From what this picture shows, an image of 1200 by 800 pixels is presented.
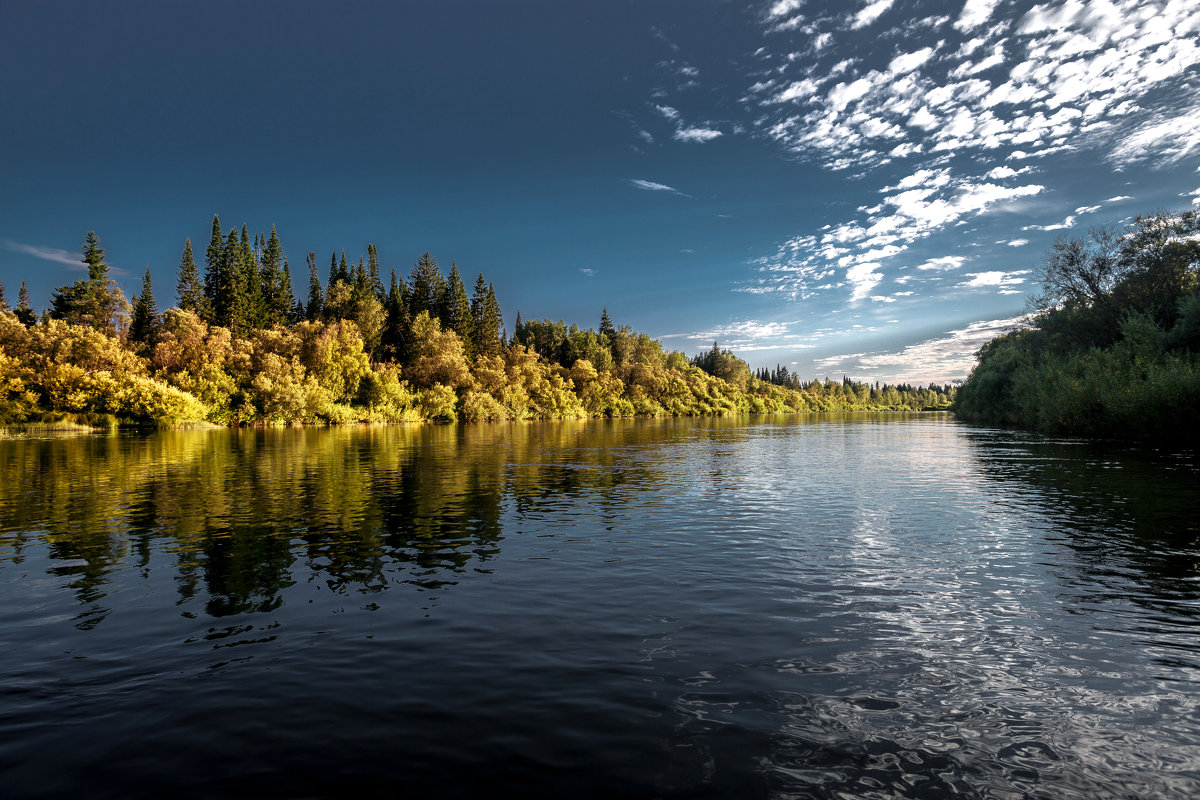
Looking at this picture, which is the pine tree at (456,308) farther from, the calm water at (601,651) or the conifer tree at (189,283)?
the calm water at (601,651)

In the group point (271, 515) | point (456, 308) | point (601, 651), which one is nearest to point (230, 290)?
point (456, 308)

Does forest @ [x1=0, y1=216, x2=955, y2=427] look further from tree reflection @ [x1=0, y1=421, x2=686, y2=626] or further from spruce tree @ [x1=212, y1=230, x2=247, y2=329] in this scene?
tree reflection @ [x1=0, y1=421, x2=686, y2=626]

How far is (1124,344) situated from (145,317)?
138525 millimetres

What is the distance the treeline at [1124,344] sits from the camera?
41.9 metres

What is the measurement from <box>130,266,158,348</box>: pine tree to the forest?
9.8 inches

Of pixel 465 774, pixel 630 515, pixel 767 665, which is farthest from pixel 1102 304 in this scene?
pixel 465 774

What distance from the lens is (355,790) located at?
18.5 feet

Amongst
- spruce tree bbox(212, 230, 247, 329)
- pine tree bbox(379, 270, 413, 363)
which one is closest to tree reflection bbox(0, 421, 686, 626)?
spruce tree bbox(212, 230, 247, 329)

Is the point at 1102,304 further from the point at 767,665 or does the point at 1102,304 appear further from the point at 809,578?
the point at 767,665

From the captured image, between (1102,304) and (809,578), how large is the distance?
231ft

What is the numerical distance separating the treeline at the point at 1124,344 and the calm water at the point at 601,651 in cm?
2968

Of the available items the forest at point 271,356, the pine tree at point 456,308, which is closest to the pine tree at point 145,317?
the forest at point 271,356

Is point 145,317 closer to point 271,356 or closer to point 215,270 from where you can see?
point 215,270

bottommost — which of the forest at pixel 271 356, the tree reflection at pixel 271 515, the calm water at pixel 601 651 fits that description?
the calm water at pixel 601 651
